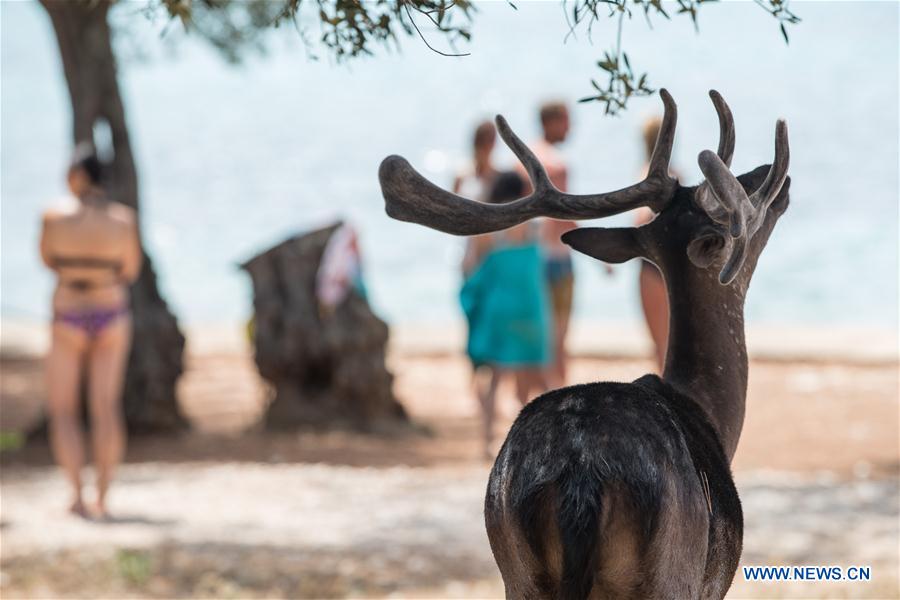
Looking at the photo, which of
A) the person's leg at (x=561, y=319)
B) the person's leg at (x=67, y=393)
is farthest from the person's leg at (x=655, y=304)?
the person's leg at (x=67, y=393)

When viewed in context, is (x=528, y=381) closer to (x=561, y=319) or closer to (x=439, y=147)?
(x=561, y=319)

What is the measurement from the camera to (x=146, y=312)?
1021cm

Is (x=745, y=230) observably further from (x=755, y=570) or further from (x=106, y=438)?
(x=106, y=438)

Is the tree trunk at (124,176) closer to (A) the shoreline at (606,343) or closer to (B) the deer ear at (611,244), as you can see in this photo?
(A) the shoreline at (606,343)

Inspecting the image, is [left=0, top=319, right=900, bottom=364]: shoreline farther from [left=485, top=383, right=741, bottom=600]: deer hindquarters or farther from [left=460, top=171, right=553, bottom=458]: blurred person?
[left=485, top=383, right=741, bottom=600]: deer hindquarters

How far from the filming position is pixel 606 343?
15688 mm

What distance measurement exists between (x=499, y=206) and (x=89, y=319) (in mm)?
4517

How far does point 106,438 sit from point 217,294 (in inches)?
922

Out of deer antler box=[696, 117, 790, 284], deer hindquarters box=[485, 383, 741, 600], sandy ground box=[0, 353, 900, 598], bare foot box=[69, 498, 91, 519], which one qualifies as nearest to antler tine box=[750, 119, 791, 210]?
deer antler box=[696, 117, 790, 284]

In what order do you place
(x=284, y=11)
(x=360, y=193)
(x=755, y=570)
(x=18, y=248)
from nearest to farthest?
(x=284, y=11) < (x=755, y=570) < (x=18, y=248) < (x=360, y=193)

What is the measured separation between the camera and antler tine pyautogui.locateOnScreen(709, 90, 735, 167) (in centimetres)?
328

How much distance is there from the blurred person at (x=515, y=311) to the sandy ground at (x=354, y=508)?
2.74ft

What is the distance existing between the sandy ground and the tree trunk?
0.36 metres

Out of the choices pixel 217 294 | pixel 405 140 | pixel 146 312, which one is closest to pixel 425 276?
pixel 217 294
